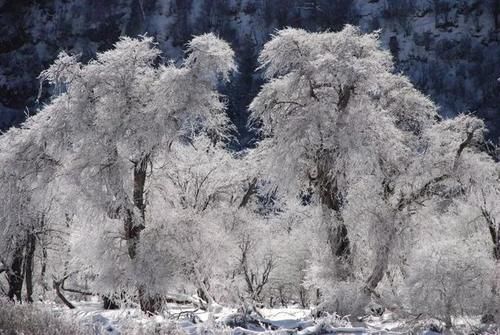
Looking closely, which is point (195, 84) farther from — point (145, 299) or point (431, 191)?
point (431, 191)

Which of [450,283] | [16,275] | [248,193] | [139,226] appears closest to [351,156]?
[450,283]

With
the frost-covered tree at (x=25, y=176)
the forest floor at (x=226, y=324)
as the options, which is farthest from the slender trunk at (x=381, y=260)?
the frost-covered tree at (x=25, y=176)

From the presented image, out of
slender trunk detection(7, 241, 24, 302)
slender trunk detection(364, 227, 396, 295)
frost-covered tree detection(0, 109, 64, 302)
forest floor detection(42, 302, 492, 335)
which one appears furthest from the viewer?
slender trunk detection(7, 241, 24, 302)

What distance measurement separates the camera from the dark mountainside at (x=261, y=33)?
135 m

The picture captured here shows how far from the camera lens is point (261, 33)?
15225cm

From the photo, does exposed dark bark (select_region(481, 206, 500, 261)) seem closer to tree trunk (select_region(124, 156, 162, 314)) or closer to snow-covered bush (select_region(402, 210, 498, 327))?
snow-covered bush (select_region(402, 210, 498, 327))

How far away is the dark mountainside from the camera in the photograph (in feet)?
442

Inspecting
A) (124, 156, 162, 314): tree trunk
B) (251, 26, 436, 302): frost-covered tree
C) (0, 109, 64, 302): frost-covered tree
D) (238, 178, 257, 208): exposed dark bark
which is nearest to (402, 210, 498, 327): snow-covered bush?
(251, 26, 436, 302): frost-covered tree

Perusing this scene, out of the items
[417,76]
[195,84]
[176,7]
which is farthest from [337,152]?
[176,7]

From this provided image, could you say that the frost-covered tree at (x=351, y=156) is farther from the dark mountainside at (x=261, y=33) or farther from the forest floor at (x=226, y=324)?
the dark mountainside at (x=261, y=33)

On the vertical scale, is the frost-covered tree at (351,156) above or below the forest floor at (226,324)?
above

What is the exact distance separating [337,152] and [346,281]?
3.54m

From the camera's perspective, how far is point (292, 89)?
1792 centimetres

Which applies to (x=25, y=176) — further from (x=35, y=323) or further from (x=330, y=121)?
(x=35, y=323)
